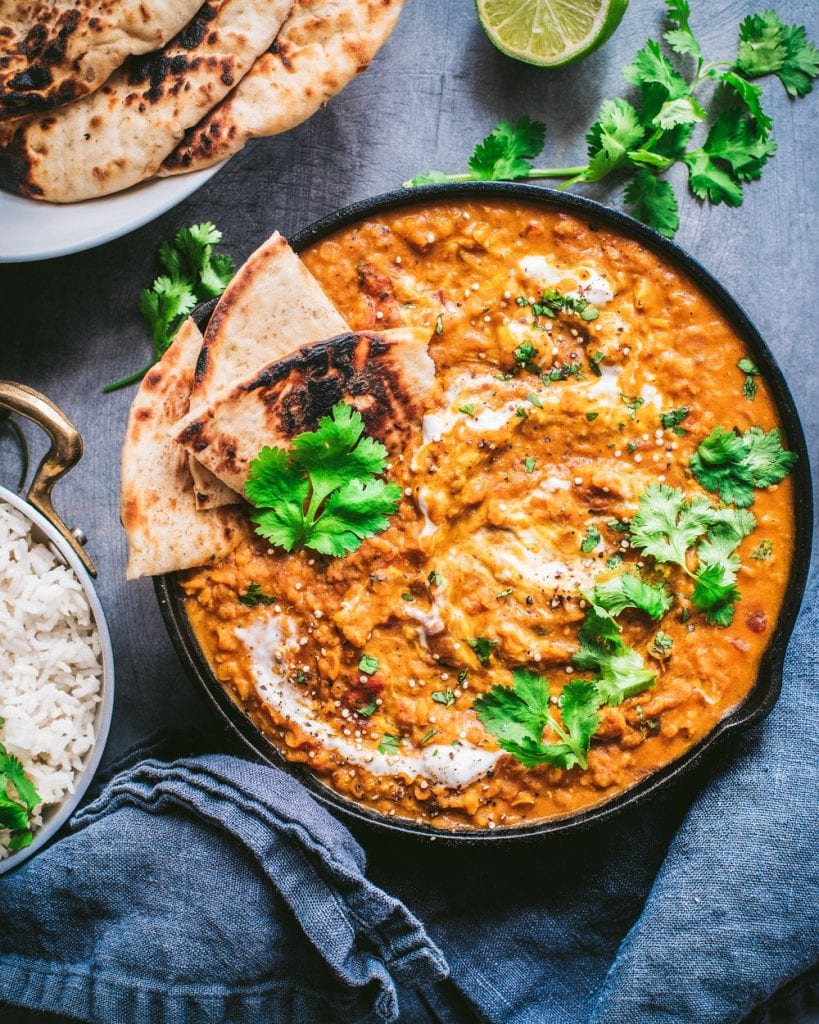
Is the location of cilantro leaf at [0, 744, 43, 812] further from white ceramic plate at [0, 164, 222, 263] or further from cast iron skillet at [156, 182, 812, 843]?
white ceramic plate at [0, 164, 222, 263]

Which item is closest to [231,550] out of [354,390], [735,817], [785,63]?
[354,390]

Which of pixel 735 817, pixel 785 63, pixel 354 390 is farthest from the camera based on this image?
pixel 785 63

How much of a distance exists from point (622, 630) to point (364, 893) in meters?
1.09

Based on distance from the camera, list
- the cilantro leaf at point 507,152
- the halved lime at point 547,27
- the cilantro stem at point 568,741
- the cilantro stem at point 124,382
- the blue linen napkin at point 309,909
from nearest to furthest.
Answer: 1. the cilantro stem at point 568,741
2. the blue linen napkin at point 309,909
3. the halved lime at point 547,27
4. the cilantro leaf at point 507,152
5. the cilantro stem at point 124,382

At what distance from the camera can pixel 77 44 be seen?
8.86 ft

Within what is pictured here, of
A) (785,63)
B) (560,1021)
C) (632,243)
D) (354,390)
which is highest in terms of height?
(785,63)

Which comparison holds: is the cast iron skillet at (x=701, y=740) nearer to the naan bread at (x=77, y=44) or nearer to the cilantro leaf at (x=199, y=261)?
the cilantro leaf at (x=199, y=261)

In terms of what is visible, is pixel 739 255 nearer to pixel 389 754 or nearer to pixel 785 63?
pixel 785 63

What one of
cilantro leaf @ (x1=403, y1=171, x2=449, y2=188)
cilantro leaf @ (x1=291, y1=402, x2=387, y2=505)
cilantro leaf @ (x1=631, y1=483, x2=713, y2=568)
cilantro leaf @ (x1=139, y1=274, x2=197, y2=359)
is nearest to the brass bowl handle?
cilantro leaf @ (x1=139, y1=274, x2=197, y2=359)

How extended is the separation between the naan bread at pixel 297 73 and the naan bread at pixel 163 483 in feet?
1.83

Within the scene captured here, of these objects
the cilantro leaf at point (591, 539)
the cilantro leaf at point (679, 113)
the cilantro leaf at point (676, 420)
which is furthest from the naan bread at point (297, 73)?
the cilantro leaf at point (591, 539)

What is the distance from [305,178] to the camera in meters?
3.25

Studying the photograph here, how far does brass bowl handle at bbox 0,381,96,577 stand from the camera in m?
2.79

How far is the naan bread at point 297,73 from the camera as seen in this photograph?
2752 millimetres
